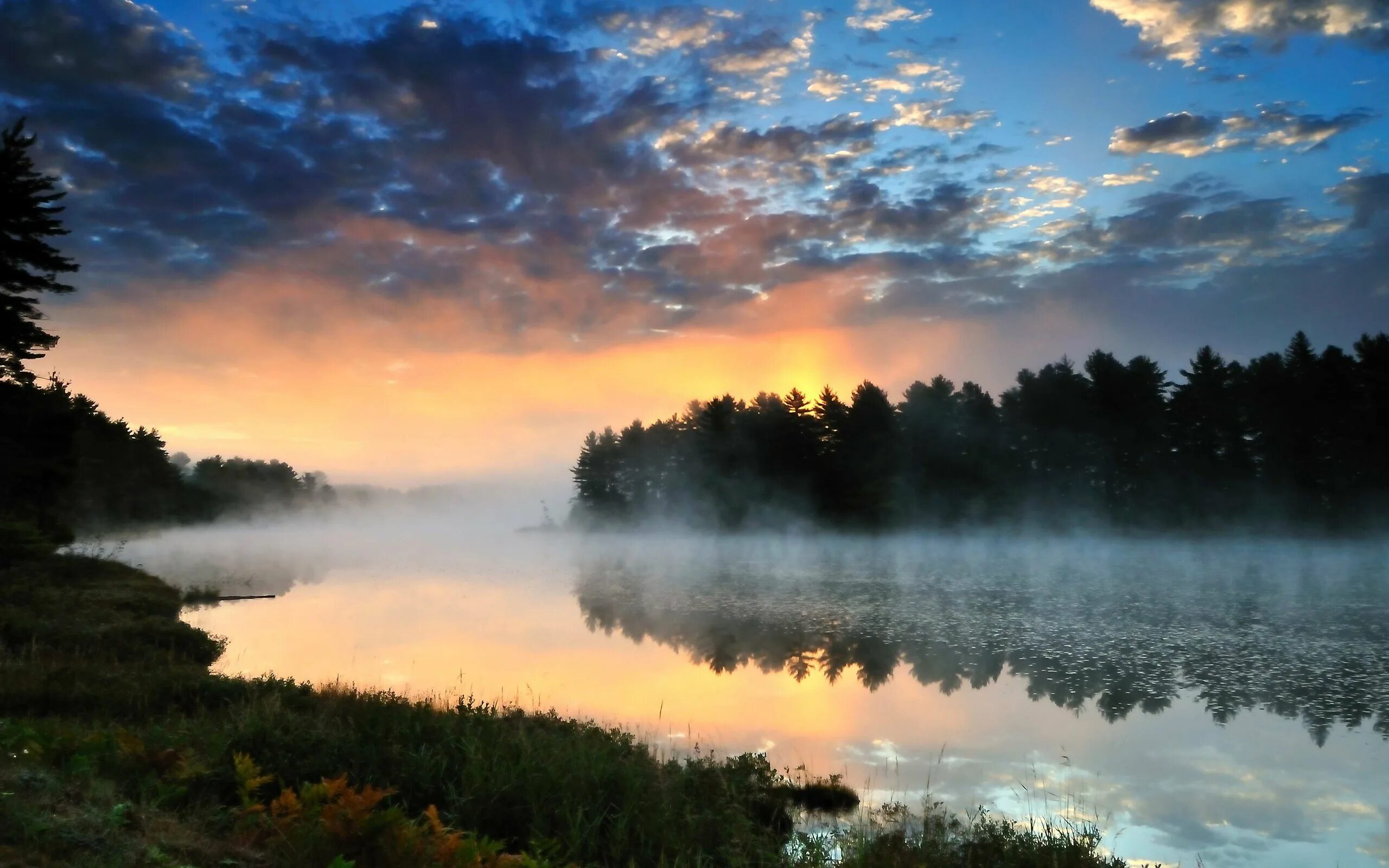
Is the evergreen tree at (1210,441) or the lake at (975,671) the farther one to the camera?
the evergreen tree at (1210,441)

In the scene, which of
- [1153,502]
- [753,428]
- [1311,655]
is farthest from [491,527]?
[1311,655]

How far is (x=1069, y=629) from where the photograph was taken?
2477 cm

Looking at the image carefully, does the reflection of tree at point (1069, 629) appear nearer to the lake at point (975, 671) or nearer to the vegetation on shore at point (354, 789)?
the lake at point (975, 671)

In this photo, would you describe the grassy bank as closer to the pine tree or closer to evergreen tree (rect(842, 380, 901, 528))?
the pine tree

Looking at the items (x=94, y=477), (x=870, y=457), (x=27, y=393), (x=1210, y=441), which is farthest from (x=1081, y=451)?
(x=94, y=477)

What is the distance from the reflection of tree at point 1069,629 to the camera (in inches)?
687

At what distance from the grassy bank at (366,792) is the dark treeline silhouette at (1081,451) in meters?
63.4

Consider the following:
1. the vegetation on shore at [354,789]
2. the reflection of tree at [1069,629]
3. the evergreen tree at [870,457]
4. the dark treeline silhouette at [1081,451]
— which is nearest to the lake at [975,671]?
the reflection of tree at [1069,629]

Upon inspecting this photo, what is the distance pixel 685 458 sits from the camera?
10269 centimetres


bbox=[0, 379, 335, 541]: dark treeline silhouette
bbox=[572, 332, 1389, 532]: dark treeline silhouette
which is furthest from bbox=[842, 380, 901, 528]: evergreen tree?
bbox=[0, 379, 335, 541]: dark treeline silhouette

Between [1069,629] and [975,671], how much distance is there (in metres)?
6.65

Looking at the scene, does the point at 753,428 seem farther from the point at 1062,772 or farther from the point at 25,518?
the point at 1062,772

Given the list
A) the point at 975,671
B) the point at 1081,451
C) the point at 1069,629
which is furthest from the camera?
the point at 1081,451

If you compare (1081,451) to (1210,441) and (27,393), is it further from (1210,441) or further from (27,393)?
(27,393)
